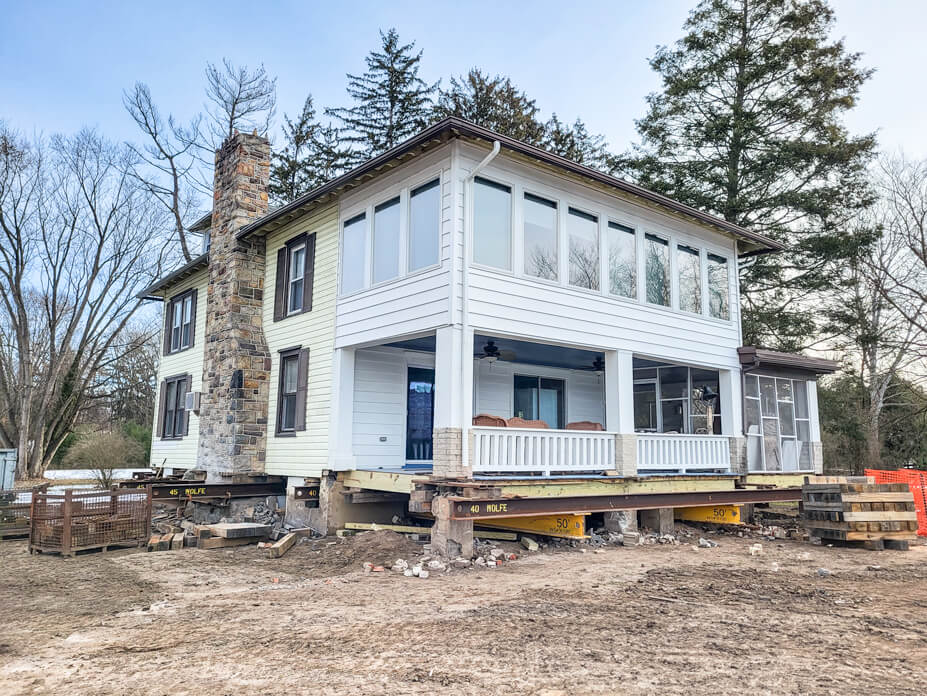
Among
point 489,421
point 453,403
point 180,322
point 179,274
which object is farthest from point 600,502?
point 180,322

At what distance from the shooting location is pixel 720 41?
72.3ft

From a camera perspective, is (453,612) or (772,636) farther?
(453,612)

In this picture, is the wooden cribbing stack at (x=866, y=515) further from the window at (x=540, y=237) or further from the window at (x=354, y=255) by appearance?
the window at (x=354, y=255)

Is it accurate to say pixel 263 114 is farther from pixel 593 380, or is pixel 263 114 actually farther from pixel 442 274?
pixel 442 274

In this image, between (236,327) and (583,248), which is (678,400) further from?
(236,327)

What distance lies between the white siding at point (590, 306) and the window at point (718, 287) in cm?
14

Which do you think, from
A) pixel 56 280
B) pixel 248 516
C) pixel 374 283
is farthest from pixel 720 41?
pixel 56 280

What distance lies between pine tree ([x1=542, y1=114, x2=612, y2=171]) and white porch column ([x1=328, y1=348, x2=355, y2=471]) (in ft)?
63.6

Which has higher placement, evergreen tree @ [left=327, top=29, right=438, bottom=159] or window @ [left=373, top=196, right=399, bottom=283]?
evergreen tree @ [left=327, top=29, right=438, bottom=159]

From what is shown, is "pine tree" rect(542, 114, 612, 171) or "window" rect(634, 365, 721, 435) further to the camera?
"pine tree" rect(542, 114, 612, 171)

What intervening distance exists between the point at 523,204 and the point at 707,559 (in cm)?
579

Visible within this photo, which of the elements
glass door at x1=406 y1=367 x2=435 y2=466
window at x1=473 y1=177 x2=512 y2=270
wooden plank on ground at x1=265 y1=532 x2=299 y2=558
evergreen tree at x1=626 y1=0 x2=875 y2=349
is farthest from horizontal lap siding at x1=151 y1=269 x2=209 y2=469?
evergreen tree at x1=626 y1=0 x2=875 y2=349

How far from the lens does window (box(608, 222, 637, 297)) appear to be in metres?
11.9

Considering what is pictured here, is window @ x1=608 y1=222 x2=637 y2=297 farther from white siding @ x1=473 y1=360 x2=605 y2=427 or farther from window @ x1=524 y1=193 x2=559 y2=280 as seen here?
white siding @ x1=473 y1=360 x2=605 y2=427
